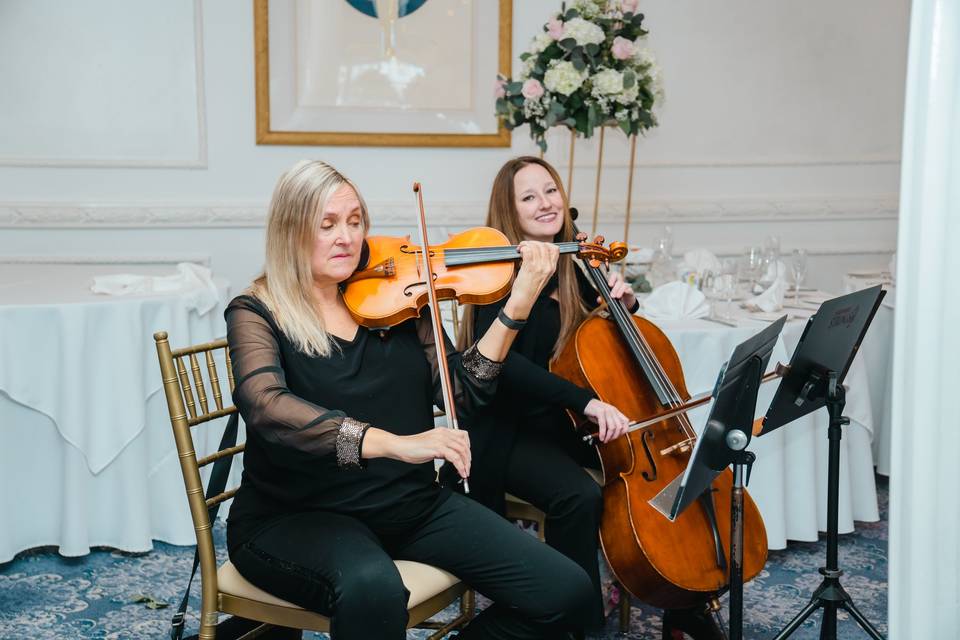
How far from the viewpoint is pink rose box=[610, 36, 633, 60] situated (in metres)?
2.67

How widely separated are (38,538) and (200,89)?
1.94 m

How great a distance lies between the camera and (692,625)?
2207 mm

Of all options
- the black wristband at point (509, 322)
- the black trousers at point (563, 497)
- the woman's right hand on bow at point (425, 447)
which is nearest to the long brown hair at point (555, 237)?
the black trousers at point (563, 497)

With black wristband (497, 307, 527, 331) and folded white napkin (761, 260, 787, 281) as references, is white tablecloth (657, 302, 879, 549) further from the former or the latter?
black wristband (497, 307, 527, 331)

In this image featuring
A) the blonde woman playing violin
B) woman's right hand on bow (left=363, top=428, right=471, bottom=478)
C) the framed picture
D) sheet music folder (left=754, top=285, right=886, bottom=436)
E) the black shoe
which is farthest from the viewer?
the framed picture

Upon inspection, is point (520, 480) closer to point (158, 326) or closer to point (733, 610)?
point (733, 610)

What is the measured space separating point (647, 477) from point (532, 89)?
1206mm

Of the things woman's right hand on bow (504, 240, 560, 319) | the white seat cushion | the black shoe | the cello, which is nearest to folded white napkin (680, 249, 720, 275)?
the cello

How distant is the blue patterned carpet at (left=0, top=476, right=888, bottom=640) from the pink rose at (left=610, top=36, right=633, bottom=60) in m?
1.51

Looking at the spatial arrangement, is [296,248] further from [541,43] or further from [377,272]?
[541,43]

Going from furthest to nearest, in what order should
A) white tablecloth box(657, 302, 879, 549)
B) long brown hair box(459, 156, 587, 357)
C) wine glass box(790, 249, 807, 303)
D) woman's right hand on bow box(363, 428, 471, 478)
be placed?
wine glass box(790, 249, 807, 303) → white tablecloth box(657, 302, 879, 549) → long brown hair box(459, 156, 587, 357) → woman's right hand on bow box(363, 428, 471, 478)

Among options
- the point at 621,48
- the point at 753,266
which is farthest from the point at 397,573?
the point at 753,266

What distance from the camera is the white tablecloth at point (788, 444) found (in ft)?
8.57

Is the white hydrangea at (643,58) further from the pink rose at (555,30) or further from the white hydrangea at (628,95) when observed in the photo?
the pink rose at (555,30)
